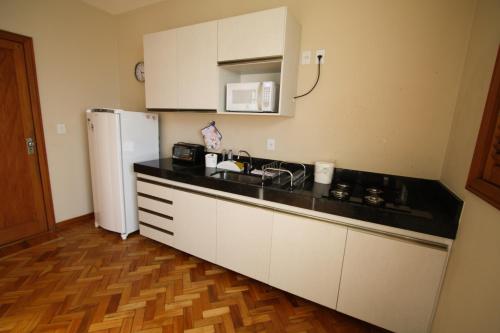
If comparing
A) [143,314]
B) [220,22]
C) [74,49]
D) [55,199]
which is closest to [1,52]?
[74,49]

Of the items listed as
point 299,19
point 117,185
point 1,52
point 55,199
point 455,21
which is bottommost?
point 55,199

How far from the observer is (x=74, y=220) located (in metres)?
2.94

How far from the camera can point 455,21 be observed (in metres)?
1.51

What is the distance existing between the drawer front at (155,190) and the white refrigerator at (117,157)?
23 cm

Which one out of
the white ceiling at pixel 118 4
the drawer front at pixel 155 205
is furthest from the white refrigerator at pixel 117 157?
the white ceiling at pixel 118 4

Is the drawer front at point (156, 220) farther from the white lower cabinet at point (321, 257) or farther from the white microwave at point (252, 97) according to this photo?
the white microwave at point (252, 97)

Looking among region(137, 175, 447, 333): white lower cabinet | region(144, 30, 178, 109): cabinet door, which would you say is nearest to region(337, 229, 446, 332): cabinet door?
region(137, 175, 447, 333): white lower cabinet

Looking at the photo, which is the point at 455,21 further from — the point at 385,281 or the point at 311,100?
the point at 385,281

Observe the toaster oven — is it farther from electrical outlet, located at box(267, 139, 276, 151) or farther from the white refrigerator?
electrical outlet, located at box(267, 139, 276, 151)

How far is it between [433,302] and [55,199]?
147 inches

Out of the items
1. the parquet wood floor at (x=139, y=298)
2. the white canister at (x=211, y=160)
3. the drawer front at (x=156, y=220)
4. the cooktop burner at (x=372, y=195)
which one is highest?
the white canister at (x=211, y=160)

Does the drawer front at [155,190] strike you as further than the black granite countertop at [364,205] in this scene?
Yes

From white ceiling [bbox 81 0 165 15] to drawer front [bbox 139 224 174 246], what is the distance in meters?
2.63

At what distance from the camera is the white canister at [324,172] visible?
6.11ft
